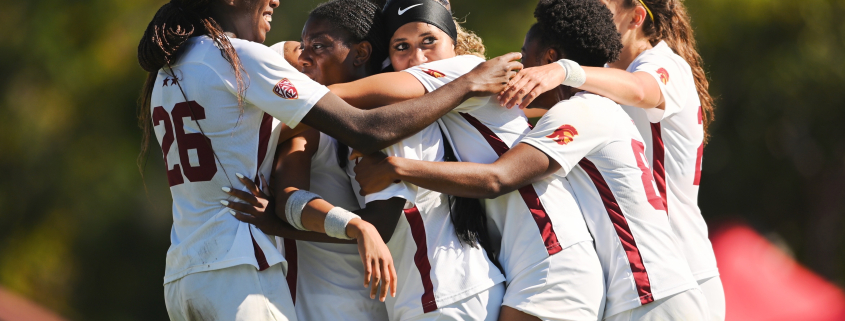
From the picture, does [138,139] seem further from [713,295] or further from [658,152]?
[713,295]

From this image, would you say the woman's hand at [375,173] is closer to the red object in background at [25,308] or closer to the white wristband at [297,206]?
the white wristband at [297,206]

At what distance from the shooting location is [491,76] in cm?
354

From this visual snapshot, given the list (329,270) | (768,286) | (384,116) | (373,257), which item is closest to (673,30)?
(384,116)

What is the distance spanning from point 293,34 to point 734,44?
7.09 metres

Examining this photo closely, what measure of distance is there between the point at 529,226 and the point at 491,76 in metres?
0.72

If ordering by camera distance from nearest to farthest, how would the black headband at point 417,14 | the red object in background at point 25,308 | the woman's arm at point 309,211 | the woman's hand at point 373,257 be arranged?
the woman's hand at point 373,257 → the woman's arm at point 309,211 → the black headband at point 417,14 → the red object in background at point 25,308

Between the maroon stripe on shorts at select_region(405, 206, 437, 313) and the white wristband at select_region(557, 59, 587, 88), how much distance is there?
966 millimetres

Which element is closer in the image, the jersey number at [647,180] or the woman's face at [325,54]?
the jersey number at [647,180]

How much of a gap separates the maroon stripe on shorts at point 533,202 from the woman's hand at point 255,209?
3.29 ft

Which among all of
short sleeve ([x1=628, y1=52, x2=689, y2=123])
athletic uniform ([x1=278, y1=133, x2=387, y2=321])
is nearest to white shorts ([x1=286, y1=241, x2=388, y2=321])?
athletic uniform ([x1=278, y1=133, x2=387, y2=321])

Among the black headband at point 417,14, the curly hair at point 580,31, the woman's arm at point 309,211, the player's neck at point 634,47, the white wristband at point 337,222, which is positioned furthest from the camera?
the player's neck at point 634,47

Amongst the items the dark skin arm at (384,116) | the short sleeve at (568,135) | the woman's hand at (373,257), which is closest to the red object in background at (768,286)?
the short sleeve at (568,135)

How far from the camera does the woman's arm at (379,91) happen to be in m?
3.49

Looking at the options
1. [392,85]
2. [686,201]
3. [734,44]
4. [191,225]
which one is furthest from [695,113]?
[734,44]
